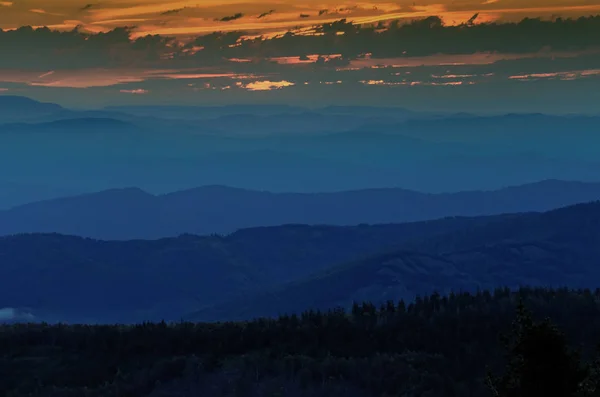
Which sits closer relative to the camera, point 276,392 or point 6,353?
point 276,392

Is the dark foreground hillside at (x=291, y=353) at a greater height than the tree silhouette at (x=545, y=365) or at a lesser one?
lesser

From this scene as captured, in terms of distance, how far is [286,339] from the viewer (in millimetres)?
125500

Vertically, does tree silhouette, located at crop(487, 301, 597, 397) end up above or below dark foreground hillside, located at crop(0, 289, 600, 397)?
above

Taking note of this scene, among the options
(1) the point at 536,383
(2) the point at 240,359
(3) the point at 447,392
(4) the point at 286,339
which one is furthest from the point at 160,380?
(1) the point at 536,383

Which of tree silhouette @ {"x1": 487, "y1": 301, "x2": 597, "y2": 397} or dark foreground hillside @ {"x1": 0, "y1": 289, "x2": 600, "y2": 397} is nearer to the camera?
tree silhouette @ {"x1": 487, "y1": 301, "x2": 597, "y2": 397}

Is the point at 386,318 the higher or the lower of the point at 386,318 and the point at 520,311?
the lower

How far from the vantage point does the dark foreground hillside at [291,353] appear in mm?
109625

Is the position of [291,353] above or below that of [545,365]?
below

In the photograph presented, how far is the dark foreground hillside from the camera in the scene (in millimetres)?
109625

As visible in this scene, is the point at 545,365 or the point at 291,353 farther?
the point at 291,353

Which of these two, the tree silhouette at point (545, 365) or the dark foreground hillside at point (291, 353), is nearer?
the tree silhouette at point (545, 365)

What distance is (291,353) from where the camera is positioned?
119438 mm

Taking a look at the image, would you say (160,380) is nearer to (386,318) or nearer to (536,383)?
(386,318)

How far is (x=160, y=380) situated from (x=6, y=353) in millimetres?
24266
